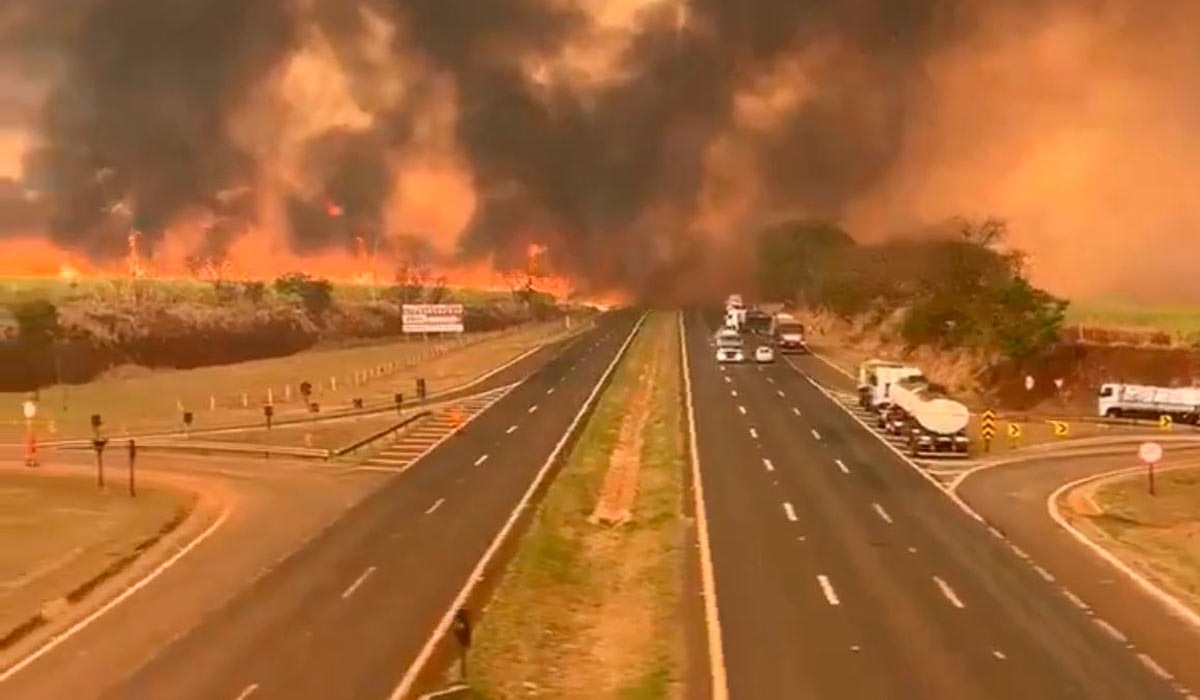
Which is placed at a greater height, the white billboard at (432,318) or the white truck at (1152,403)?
the white billboard at (432,318)

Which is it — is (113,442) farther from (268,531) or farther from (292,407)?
(268,531)

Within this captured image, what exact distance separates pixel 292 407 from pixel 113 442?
50.7ft

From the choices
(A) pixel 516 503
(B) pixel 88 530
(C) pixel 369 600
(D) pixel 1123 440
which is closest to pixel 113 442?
(B) pixel 88 530

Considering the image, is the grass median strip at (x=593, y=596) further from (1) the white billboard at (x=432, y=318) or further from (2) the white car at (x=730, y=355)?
(2) the white car at (x=730, y=355)

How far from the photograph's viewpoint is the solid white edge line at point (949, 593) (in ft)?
112

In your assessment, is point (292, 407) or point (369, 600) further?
point (292, 407)

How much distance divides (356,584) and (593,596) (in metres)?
6.80

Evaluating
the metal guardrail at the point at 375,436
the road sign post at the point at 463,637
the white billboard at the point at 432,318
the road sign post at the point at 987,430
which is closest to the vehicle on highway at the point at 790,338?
the white billboard at the point at 432,318

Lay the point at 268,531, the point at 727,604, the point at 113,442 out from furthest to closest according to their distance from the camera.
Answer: the point at 113,442 < the point at 268,531 < the point at 727,604

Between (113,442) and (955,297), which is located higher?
(955,297)

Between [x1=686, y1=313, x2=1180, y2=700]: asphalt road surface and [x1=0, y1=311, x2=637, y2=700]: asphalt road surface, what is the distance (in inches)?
310

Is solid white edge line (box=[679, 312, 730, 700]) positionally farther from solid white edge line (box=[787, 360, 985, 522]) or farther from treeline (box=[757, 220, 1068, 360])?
treeline (box=[757, 220, 1068, 360])

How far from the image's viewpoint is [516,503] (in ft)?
167

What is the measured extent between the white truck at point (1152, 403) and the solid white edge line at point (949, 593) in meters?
43.1
